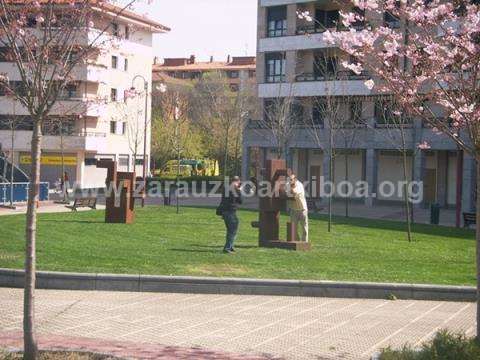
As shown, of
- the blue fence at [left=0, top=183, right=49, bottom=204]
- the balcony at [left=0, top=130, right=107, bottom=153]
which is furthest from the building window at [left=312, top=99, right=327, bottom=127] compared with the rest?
the balcony at [left=0, top=130, right=107, bottom=153]

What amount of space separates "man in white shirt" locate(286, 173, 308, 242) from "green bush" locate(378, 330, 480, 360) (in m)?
9.93

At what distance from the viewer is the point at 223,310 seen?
1080 cm

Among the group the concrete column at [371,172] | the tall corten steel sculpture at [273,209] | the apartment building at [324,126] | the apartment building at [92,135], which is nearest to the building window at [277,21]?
the apartment building at [324,126]

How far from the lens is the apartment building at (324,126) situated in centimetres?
4125

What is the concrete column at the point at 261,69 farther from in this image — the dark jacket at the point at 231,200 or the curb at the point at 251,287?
the curb at the point at 251,287

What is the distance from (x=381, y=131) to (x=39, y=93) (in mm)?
36741

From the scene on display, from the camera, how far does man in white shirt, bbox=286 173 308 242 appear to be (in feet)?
57.4

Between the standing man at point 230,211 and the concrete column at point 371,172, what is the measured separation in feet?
91.8

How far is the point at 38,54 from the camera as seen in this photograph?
7.80 m

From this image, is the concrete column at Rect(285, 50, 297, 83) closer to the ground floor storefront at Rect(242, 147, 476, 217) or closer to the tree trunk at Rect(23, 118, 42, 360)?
the ground floor storefront at Rect(242, 147, 476, 217)

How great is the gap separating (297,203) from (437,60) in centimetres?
974

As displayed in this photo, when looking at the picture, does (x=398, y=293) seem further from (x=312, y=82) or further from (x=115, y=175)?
(x=312, y=82)

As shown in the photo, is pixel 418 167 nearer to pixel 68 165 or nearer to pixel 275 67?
pixel 275 67

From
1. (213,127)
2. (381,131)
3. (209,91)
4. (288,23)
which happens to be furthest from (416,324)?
(209,91)
